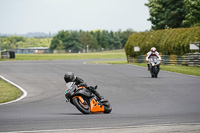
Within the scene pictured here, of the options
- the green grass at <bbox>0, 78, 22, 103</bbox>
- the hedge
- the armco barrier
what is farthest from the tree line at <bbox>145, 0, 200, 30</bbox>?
the green grass at <bbox>0, 78, 22, 103</bbox>

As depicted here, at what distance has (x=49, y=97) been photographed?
57.3 feet

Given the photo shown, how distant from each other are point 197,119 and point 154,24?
61.0 metres

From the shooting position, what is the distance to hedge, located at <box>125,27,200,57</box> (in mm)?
43906

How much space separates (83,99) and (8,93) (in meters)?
8.63

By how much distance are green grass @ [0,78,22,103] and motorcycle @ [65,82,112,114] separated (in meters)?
5.99

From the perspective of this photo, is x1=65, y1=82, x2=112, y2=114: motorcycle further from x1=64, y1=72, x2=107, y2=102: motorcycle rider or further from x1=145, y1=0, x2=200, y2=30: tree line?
x1=145, y1=0, x2=200, y2=30: tree line


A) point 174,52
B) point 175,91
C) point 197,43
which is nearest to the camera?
point 175,91

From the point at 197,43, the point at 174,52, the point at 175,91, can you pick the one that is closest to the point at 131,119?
the point at 175,91

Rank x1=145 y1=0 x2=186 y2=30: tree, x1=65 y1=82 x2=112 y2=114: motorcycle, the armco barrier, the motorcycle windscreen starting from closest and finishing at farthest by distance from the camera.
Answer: x1=65 y1=82 x2=112 y2=114: motorcycle, the motorcycle windscreen, the armco barrier, x1=145 y1=0 x2=186 y2=30: tree

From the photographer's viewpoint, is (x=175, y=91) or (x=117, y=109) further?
(x=175, y=91)

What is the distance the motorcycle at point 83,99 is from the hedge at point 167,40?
32443mm

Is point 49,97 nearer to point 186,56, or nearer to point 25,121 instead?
point 25,121

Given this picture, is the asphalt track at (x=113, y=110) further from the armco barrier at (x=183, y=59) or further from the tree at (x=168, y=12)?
the tree at (x=168, y=12)

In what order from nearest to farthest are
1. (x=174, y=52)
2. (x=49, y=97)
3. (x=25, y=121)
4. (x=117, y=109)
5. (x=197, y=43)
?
(x=25, y=121)
(x=117, y=109)
(x=49, y=97)
(x=197, y=43)
(x=174, y=52)
